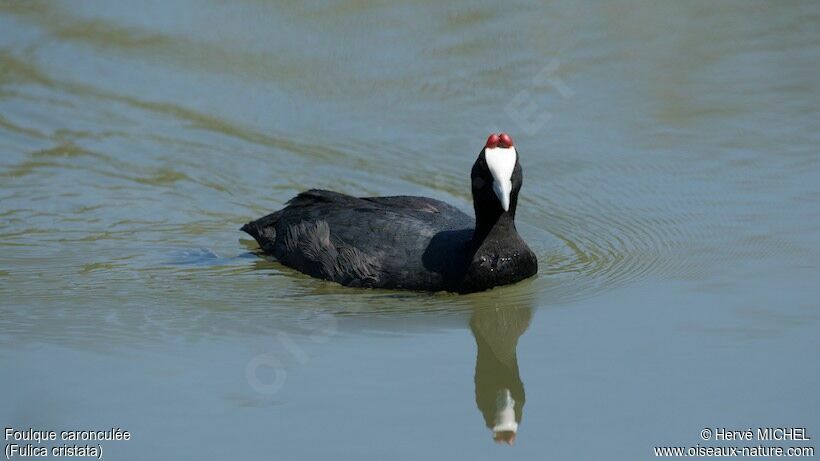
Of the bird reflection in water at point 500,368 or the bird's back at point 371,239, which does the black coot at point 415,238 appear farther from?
the bird reflection in water at point 500,368

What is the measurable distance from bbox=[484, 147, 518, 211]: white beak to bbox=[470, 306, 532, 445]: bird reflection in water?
1.79ft

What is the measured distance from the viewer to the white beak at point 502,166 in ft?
22.1

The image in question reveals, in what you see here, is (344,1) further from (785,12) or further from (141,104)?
(785,12)

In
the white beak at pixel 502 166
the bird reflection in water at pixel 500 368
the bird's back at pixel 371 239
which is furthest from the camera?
the bird's back at pixel 371 239

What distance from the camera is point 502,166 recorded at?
6730 mm

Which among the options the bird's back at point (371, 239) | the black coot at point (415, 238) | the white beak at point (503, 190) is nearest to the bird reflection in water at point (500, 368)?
the black coot at point (415, 238)

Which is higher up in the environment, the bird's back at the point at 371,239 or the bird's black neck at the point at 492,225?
the bird's black neck at the point at 492,225

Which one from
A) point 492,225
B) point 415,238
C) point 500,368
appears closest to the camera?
point 500,368

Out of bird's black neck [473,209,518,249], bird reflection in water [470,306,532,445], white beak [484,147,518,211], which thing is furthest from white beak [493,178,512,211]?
bird reflection in water [470,306,532,445]

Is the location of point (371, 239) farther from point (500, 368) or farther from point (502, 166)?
point (500, 368)

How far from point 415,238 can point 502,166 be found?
30.4 inches

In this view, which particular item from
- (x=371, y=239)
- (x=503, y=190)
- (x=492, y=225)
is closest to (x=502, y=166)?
(x=503, y=190)

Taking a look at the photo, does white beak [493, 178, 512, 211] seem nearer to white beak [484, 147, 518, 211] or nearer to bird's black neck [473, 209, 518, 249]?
white beak [484, 147, 518, 211]

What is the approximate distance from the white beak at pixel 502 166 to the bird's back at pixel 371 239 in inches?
18.3
